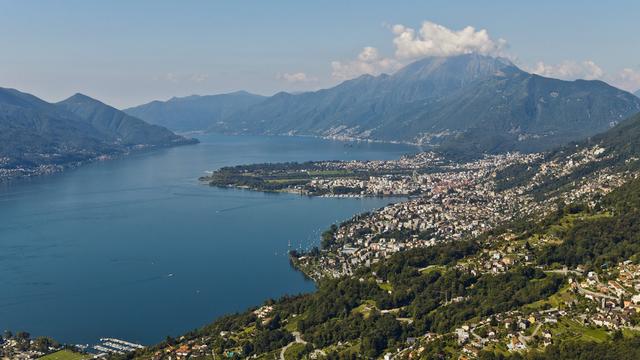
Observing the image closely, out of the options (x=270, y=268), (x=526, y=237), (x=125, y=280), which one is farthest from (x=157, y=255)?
(x=526, y=237)

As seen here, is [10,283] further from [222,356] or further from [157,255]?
[222,356]

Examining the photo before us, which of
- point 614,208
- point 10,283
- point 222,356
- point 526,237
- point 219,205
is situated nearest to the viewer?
point 222,356

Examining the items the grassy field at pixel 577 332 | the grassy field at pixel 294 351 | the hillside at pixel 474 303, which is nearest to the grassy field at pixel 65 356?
the hillside at pixel 474 303

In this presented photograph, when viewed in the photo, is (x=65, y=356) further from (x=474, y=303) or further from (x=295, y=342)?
(x=474, y=303)

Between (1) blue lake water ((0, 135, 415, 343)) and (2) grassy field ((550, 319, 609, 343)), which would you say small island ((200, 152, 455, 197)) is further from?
(2) grassy field ((550, 319, 609, 343))

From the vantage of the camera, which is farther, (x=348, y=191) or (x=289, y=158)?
(x=289, y=158)

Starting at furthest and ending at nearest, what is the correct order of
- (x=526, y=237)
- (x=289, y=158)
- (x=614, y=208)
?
1. (x=289, y=158)
2. (x=614, y=208)
3. (x=526, y=237)

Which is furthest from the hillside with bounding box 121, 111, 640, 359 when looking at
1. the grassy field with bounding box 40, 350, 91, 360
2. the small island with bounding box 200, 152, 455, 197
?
the small island with bounding box 200, 152, 455, 197

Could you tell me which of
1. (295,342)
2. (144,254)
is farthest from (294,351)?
(144,254)
